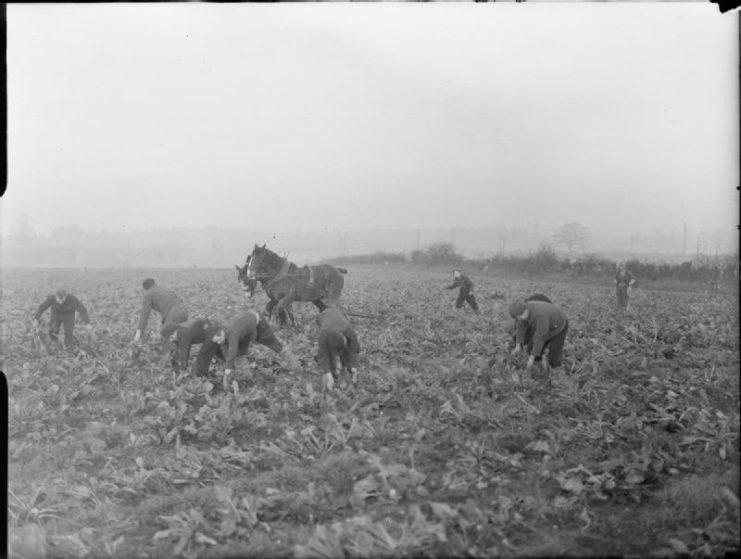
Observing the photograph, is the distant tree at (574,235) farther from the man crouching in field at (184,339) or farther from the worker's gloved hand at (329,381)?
the man crouching in field at (184,339)

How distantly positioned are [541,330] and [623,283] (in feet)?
2.61

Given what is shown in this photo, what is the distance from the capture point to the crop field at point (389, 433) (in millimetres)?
3145

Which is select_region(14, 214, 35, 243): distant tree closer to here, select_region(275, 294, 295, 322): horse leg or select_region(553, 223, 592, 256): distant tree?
select_region(275, 294, 295, 322): horse leg

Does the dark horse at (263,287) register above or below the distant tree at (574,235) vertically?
below

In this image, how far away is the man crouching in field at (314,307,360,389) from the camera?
4020 millimetres

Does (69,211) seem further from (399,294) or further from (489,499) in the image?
(489,499)

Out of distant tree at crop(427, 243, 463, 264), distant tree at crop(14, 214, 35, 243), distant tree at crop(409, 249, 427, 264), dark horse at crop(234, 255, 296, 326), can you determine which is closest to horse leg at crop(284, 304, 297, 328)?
dark horse at crop(234, 255, 296, 326)

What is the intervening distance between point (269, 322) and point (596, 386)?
8.65ft

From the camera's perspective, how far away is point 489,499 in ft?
10.7

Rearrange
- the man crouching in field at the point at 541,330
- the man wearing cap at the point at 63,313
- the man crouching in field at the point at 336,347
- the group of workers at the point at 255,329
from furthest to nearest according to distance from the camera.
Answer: the man wearing cap at the point at 63,313
the man crouching in field at the point at 336,347
the group of workers at the point at 255,329
the man crouching in field at the point at 541,330

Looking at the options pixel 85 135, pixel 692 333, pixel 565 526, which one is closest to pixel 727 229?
pixel 692 333

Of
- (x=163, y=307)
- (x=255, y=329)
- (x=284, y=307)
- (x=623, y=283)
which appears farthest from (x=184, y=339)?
(x=623, y=283)

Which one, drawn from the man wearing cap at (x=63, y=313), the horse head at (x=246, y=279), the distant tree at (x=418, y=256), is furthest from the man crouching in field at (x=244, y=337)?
the distant tree at (x=418, y=256)

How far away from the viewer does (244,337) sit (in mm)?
4367
